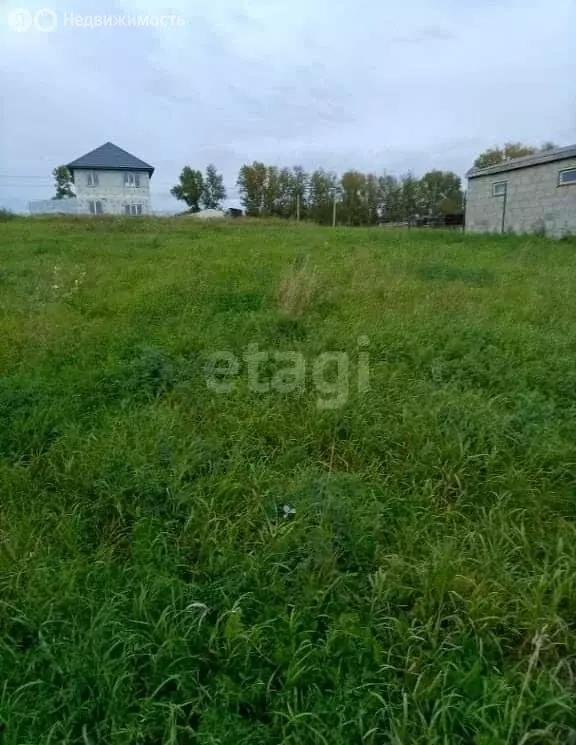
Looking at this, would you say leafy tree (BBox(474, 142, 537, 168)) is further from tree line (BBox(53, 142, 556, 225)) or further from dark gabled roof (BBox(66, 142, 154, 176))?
dark gabled roof (BBox(66, 142, 154, 176))

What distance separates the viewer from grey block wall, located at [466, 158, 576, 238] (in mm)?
12695

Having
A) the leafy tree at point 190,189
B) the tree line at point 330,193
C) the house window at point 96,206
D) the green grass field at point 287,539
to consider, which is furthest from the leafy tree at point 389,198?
the green grass field at point 287,539

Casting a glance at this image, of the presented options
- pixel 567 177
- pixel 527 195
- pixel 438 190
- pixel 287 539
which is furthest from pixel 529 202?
pixel 438 190

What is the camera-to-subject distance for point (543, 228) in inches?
531

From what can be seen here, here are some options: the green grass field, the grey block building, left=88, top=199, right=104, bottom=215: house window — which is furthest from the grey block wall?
left=88, top=199, right=104, bottom=215: house window

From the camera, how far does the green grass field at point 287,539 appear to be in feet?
4.35

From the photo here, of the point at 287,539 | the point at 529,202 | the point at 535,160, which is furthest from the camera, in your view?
the point at 529,202

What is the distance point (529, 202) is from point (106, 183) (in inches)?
936

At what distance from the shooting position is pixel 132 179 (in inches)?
1130

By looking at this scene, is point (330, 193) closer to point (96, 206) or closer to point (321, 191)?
point (321, 191)

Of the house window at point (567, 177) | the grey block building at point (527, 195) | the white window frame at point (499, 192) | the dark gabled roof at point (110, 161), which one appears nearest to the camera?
the house window at point (567, 177)

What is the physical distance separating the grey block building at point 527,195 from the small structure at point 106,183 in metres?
19.5

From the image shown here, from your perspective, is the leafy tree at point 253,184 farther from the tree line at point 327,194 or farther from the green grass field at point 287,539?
the green grass field at point 287,539

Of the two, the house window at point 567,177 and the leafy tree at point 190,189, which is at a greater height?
the leafy tree at point 190,189
